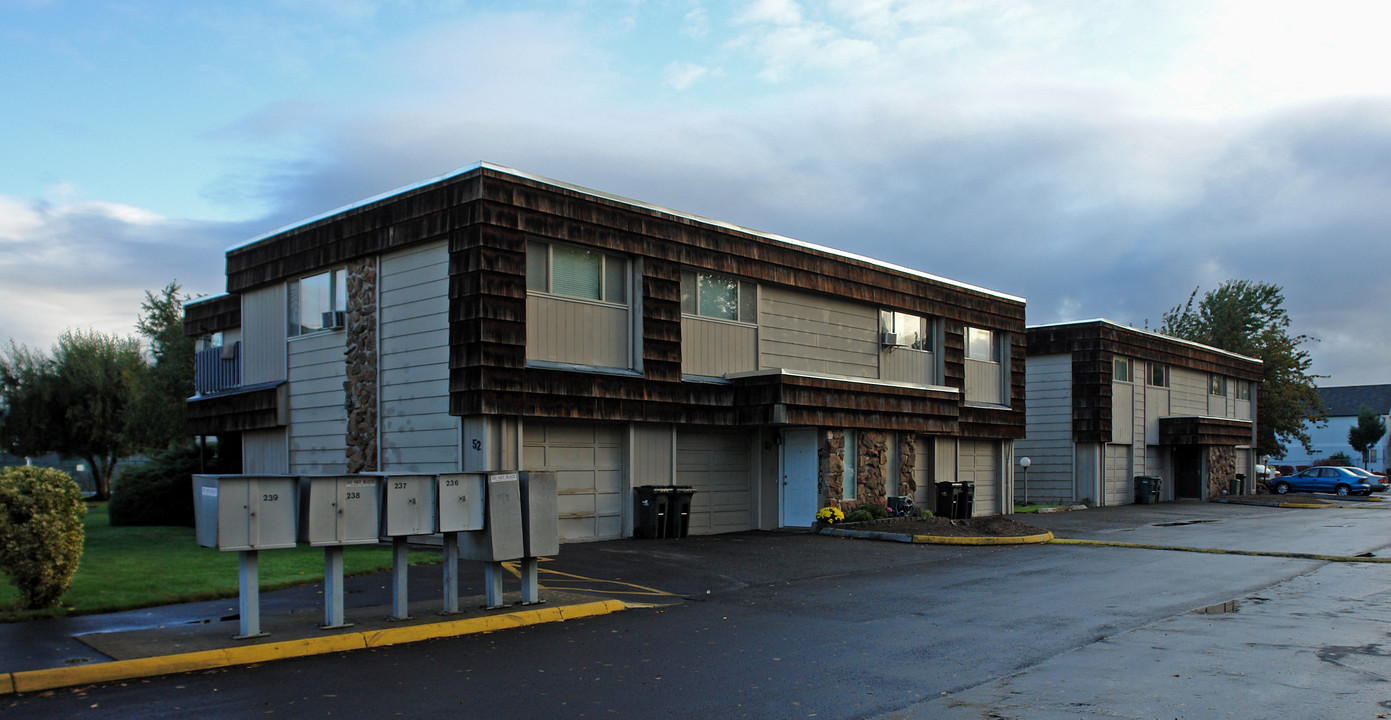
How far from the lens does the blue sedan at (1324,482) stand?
48.0m

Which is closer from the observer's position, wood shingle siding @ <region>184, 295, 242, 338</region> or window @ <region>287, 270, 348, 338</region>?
window @ <region>287, 270, 348, 338</region>

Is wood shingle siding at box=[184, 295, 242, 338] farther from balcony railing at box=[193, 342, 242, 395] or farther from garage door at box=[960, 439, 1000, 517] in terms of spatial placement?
garage door at box=[960, 439, 1000, 517]

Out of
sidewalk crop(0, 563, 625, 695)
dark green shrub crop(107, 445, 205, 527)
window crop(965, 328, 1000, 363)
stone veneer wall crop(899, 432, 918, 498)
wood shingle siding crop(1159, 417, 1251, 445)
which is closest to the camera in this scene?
sidewalk crop(0, 563, 625, 695)

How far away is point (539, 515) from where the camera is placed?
1125 cm

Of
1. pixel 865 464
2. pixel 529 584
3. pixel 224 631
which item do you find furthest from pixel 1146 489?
pixel 224 631

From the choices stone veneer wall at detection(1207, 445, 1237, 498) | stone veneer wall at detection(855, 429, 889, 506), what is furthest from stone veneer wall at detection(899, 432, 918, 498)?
stone veneer wall at detection(1207, 445, 1237, 498)

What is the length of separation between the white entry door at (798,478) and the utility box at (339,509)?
12797mm

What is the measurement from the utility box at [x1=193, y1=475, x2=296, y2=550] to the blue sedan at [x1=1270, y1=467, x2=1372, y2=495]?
51.6 metres

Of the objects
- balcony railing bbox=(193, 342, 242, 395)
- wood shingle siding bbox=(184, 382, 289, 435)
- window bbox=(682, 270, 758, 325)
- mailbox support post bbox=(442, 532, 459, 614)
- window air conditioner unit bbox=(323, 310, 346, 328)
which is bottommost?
mailbox support post bbox=(442, 532, 459, 614)

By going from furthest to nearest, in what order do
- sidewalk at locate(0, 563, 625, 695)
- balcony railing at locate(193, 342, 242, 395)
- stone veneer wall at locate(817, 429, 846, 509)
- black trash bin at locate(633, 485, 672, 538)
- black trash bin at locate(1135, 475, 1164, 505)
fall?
black trash bin at locate(1135, 475, 1164, 505) → balcony railing at locate(193, 342, 242, 395) → stone veneer wall at locate(817, 429, 846, 509) → black trash bin at locate(633, 485, 672, 538) → sidewalk at locate(0, 563, 625, 695)

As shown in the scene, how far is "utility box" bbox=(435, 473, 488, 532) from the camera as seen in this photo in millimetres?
10578

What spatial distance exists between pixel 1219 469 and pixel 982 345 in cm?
1857

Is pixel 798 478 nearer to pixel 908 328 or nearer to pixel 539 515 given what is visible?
pixel 908 328

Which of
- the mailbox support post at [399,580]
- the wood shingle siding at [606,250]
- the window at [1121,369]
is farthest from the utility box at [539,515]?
the window at [1121,369]
